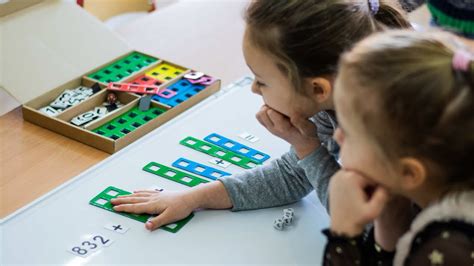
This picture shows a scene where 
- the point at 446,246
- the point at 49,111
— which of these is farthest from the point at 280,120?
the point at 49,111

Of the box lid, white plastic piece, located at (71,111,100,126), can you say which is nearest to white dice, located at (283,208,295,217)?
white plastic piece, located at (71,111,100,126)

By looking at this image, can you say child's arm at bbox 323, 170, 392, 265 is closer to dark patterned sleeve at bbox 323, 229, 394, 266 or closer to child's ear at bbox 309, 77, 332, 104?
dark patterned sleeve at bbox 323, 229, 394, 266

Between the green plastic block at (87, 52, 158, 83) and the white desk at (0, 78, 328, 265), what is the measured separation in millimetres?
272

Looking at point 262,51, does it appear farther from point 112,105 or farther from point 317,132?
point 112,105

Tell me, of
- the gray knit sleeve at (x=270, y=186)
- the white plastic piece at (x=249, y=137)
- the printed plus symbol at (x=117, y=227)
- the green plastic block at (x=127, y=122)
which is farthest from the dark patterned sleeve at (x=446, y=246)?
the green plastic block at (x=127, y=122)

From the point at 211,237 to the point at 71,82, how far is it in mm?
555

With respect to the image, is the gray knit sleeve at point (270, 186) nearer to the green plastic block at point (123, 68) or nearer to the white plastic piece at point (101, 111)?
the white plastic piece at point (101, 111)

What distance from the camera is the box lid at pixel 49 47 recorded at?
1.36 m

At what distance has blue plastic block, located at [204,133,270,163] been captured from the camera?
1.26 meters

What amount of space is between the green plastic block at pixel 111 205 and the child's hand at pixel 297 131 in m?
0.20

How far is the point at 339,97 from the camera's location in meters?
0.78

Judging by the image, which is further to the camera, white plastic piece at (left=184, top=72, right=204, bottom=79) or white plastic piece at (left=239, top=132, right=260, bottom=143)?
white plastic piece at (left=184, top=72, right=204, bottom=79)

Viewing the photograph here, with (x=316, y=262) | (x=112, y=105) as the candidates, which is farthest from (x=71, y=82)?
(x=316, y=262)

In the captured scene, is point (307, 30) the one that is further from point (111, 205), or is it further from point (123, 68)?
point (123, 68)
